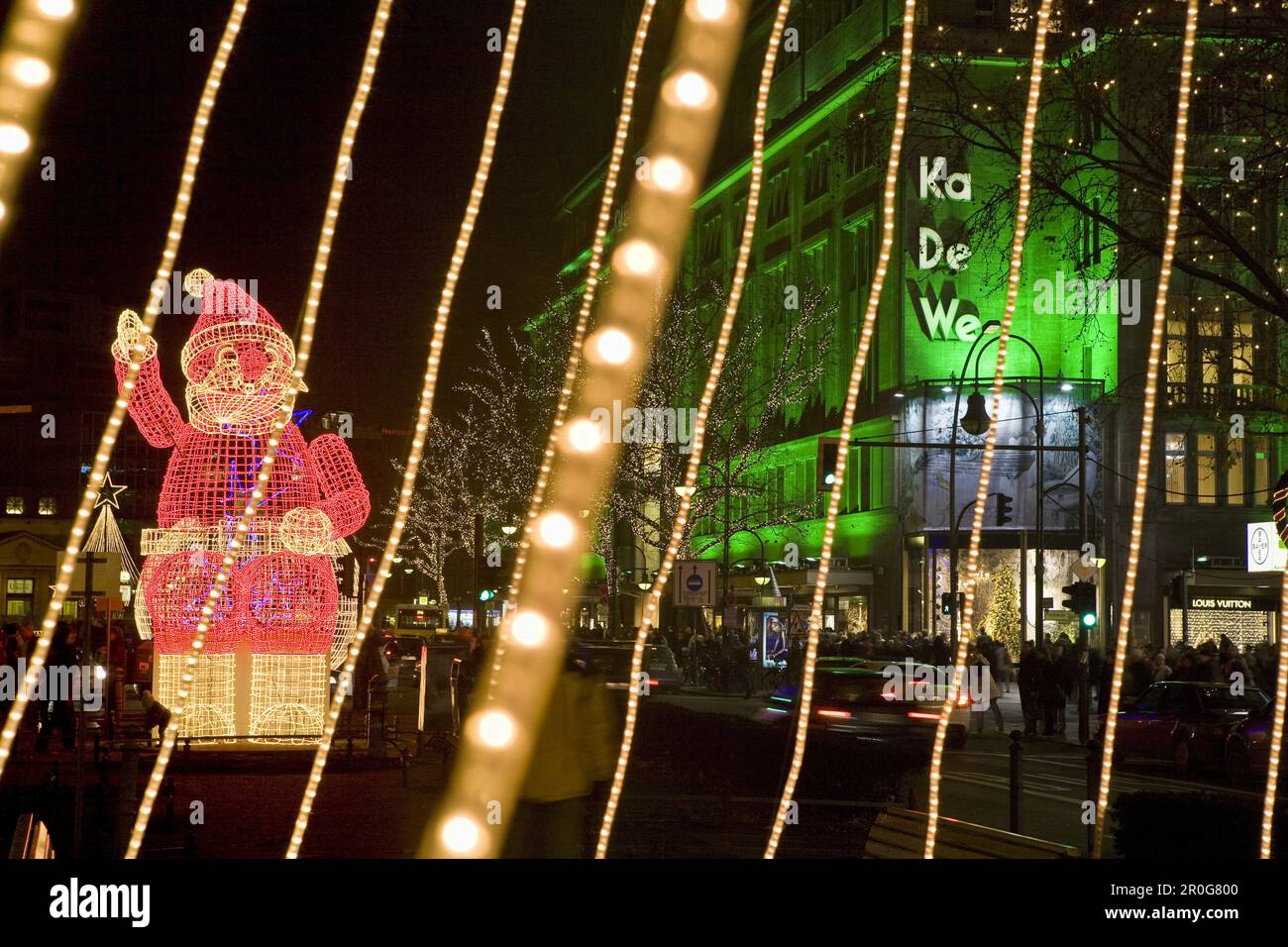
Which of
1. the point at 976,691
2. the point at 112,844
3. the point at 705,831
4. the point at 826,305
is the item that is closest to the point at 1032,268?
the point at 826,305

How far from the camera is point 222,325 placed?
17.1 m

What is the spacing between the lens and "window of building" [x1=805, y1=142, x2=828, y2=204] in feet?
197

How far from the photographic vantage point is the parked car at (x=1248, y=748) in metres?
20.6

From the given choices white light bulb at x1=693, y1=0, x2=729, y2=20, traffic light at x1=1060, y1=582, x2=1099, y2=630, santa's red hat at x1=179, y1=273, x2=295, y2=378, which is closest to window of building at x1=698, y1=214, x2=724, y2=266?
traffic light at x1=1060, y1=582, x2=1099, y2=630

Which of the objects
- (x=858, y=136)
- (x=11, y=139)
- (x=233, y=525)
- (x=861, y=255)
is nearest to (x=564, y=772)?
(x=11, y=139)

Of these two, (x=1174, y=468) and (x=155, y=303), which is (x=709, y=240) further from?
(x=155, y=303)

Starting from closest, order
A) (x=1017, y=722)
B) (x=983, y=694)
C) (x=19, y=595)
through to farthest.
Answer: (x=983, y=694), (x=1017, y=722), (x=19, y=595)

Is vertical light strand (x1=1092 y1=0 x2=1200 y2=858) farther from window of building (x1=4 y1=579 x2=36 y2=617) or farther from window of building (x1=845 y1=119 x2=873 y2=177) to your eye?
window of building (x1=4 y1=579 x2=36 y2=617)

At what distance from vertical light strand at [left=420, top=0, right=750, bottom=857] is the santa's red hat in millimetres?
12277

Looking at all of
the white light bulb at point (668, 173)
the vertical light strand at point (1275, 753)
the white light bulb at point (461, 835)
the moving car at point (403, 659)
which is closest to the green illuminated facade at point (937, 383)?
the moving car at point (403, 659)

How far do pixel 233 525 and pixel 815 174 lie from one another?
47640 mm

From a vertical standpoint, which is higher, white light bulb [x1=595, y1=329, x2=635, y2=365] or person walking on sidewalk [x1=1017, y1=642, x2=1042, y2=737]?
white light bulb [x1=595, y1=329, x2=635, y2=365]

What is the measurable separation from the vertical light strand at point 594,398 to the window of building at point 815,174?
55174 millimetres

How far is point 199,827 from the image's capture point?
1410 centimetres
